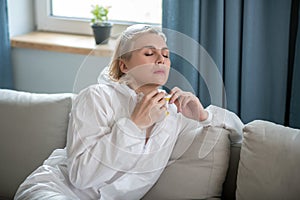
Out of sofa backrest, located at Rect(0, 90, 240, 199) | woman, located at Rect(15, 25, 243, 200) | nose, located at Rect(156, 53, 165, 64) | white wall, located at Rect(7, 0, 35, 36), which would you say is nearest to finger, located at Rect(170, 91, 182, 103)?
woman, located at Rect(15, 25, 243, 200)

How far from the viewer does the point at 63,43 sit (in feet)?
9.33

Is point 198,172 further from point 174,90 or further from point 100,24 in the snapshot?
point 100,24

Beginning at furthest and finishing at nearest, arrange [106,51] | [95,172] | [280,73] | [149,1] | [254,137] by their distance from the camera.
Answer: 1. [149,1]
2. [106,51]
3. [280,73]
4. [254,137]
5. [95,172]

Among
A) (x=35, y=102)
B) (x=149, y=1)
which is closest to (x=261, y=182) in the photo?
(x=35, y=102)

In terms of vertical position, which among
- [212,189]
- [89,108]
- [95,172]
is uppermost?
[89,108]

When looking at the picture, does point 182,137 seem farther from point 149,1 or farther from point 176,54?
point 149,1

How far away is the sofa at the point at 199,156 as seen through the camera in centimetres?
189

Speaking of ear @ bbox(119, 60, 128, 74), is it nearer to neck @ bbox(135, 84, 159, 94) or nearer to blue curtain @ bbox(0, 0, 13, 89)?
neck @ bbox(135, 84, 159, 94)

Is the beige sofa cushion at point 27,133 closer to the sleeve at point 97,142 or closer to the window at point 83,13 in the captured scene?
the sleeve at point 97,142

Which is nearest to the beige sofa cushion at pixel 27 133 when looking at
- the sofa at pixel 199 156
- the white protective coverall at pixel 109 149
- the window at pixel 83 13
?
the sofa at pixel 199 156

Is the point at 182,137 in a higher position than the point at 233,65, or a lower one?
lower

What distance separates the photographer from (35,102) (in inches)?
91.4

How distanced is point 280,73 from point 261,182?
58cm

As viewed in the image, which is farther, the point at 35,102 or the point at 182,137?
the point at 35,102
